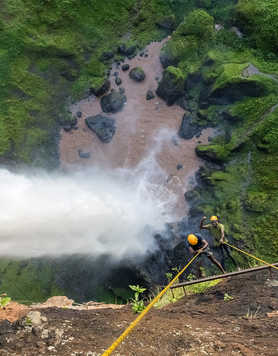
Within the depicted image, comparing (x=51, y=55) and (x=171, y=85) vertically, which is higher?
(x=51, y=55)

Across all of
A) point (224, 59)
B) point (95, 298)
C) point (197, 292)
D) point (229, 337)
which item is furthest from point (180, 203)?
point (229, 337)

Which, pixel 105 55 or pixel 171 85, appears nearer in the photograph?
pixel 171 85

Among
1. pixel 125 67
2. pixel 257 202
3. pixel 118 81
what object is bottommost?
pixel 257 202

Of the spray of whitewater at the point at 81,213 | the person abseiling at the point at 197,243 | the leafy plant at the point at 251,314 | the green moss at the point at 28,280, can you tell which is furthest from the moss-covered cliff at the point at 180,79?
the leafy plant at the point at 251,314

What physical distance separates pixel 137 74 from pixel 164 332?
53.0 feet

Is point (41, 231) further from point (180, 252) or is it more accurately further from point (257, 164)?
point (257, 164)

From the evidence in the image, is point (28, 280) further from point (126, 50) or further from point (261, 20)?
point (261, 20)

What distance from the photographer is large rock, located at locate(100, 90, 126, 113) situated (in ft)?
60.0

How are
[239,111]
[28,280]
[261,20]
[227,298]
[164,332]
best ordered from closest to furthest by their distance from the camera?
[164,332], [227,298], [28,280], [239,111], [261,20]

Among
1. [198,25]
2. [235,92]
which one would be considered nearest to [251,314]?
[235,92]

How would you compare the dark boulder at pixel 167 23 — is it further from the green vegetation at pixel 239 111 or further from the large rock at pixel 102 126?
the large rock at pixel 102 126

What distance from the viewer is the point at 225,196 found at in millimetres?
15258

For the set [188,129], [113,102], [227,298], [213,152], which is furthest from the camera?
[113,102]

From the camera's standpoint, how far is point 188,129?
17609 mm
